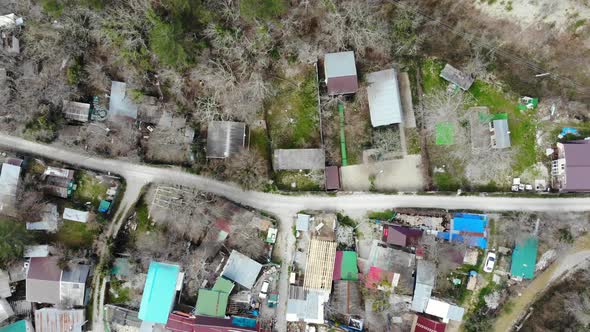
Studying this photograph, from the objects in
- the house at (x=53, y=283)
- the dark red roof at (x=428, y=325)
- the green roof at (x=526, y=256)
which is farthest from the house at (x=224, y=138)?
the green roof at (x=526, y=256)

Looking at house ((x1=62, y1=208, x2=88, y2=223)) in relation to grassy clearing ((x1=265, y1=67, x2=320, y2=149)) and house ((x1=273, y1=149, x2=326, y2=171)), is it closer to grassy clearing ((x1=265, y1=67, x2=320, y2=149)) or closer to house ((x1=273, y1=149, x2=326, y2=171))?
house ((x1=273, y1=149, x2=326, y2=171))

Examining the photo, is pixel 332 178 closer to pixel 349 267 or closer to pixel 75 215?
pixel 349 267

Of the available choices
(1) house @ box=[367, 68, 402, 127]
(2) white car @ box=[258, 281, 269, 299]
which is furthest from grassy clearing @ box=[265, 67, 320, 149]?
(2) white car @ box=[258, 281, 269, 299]

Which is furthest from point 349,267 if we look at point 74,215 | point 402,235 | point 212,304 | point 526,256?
point 74,215

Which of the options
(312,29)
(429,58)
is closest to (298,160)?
(312,29)

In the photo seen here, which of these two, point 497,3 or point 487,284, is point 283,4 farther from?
point 487,284

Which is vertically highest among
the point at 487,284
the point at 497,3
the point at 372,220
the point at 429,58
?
the point at 497,3
